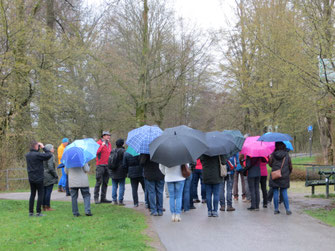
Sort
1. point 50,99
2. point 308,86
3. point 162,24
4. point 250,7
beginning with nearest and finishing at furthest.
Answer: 1. point 308,86
2. point 50,99
3. point 250,7
4. point 162,24

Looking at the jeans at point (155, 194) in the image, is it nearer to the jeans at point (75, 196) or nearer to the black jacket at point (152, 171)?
the black jacket at point (152, 171)

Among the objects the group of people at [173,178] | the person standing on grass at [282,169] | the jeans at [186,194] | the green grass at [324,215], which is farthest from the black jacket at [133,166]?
the green grass at [324,215]

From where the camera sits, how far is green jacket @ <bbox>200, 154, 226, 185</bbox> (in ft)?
31.6

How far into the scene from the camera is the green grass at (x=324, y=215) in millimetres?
9134

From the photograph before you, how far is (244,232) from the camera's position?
7.87m

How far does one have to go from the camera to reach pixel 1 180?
17812 mm

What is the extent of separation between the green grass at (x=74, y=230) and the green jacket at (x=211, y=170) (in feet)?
5.61

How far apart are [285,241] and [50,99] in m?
14.4

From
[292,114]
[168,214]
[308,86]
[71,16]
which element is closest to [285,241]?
[168,214]

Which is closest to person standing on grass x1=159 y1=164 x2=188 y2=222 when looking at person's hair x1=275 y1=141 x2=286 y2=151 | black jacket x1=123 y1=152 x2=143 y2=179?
black jacket x1=123 y1=152 x2=143 y2=179

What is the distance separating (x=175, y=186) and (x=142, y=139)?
1.28 metres

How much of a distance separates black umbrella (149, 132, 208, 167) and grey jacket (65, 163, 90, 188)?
209 centimetres

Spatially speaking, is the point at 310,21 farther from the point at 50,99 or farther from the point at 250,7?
the point at 250,7

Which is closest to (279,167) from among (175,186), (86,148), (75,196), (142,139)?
(175,186)
